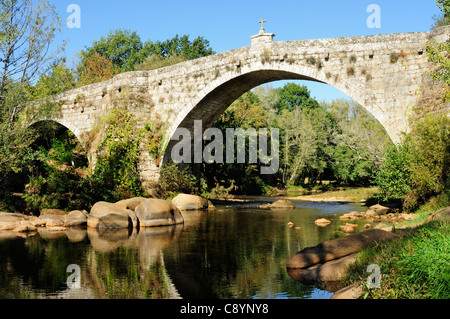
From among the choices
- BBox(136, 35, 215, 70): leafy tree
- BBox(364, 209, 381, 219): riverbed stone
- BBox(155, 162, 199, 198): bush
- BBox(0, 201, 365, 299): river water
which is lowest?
BBox(0, 201, 365, 299): river water

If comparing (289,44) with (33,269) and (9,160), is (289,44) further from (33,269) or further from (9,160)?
(33,269)

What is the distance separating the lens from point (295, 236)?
41.6ft

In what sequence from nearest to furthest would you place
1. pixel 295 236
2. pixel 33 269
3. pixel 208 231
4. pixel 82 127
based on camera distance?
pixel 33 269, pixel 295 236, pixel 208 231, pixel 82 127

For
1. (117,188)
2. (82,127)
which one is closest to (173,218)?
(117,188)

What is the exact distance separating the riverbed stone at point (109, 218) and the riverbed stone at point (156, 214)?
56 cm

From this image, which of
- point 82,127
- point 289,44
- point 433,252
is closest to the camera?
point 433,252

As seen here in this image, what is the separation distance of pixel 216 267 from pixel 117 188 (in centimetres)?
1235

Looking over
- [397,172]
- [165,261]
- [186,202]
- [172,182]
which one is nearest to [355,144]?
[172,182]

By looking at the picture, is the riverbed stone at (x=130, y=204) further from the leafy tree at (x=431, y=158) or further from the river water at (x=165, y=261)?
the leafy tree at (x=431, y=158)

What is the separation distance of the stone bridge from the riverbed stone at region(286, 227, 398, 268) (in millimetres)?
7815

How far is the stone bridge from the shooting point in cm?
1570

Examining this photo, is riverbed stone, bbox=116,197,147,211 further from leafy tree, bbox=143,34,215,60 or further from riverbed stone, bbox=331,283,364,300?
leafy tree, bbox=143,34,215,60

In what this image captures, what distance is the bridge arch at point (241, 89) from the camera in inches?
655

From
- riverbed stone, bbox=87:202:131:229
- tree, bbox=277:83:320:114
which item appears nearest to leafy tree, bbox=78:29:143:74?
tree, bbox=277:83:320:114
